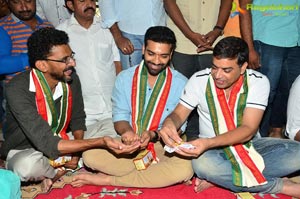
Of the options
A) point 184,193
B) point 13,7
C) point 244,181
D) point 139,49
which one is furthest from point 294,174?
point 13,7

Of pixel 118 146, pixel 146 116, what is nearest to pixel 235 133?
pixel 146 116

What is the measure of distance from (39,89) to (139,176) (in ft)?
3.86

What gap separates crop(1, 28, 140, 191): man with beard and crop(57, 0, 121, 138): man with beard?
1.47 feet

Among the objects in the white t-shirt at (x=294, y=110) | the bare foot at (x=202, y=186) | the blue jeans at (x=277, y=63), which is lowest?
the bare foot at (x=202, y=186)

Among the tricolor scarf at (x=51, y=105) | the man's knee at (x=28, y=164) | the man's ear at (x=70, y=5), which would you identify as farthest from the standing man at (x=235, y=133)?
the man's ear at (x=70, y=5)

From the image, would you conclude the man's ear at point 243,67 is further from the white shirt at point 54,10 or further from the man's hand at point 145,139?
the white shirt at point 54,10

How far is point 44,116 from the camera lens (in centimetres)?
382

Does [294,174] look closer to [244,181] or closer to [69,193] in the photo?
[244,181]

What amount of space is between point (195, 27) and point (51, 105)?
1.64 metres

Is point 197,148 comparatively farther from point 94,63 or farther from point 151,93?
point 94,63

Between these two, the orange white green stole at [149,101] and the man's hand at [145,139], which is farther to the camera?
the orange white green stole at [149,101]

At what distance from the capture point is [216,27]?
428 cm

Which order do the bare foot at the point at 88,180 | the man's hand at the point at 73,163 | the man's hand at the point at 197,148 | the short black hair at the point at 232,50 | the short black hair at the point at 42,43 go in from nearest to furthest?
the man's hand at the point at 197,148 < the short black hair at the point at 232,50 < the short black hair at the point at 42,43 < the bare foot at the point at 88,180 < the man's hand at the point at 73,163

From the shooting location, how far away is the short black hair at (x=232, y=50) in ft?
11.8
